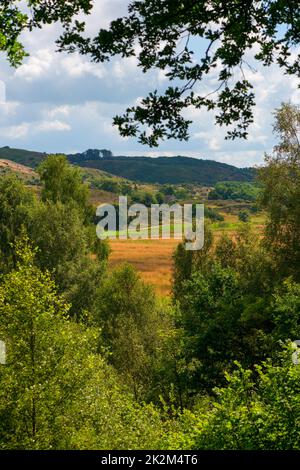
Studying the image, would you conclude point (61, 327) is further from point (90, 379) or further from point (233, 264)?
point (233, 264)

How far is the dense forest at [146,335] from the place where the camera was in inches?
758

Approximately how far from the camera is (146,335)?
49.5 meters

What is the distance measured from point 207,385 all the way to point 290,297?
9.12 meters

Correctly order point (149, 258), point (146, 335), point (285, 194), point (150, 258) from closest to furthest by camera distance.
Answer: point (285, 194)
point (146, 335)
point (149, 258)
point (150, 258)

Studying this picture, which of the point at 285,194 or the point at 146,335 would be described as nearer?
the point at 285,194

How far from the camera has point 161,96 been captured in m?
8.70

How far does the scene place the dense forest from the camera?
19.3 metres

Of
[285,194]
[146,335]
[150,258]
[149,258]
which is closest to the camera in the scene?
[285,194]

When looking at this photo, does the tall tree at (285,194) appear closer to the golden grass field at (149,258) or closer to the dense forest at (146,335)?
the dense forest at (146,335)

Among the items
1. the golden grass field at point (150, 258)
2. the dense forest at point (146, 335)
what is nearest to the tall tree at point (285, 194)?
the dense forest at point (146, 335)

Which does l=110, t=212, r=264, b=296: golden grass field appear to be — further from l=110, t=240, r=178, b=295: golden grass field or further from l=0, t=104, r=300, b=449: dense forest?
l=0, t=104, r=300, b=449: dense forest

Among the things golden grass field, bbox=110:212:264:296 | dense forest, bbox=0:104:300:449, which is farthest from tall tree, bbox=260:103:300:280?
golden grass field, bbox=110:212:264:296

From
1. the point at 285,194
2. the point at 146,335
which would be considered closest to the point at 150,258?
the point at 146,335

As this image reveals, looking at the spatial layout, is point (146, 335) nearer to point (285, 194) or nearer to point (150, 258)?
point (285, 194)
